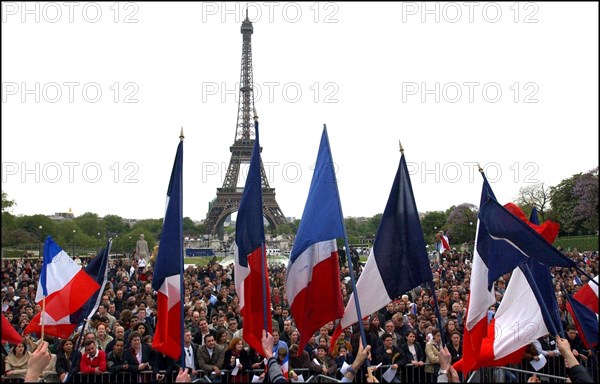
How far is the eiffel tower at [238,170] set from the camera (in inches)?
2970

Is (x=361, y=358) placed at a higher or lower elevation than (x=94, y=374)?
higher

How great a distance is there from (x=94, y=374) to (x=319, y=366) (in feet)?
9.84

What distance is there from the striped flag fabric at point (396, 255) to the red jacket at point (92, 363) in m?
3.50

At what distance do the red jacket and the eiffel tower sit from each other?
64909mm

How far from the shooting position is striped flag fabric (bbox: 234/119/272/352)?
7.96 meters

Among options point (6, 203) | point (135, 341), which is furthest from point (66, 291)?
point (6, 203)

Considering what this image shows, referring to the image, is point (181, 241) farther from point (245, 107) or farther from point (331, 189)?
point (245, 107)

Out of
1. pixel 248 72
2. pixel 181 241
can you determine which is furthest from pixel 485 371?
pixel 248 72

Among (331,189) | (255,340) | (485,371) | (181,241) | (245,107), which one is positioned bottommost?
(485,371)

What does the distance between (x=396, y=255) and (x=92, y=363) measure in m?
4.35

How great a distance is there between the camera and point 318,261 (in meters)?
7.98

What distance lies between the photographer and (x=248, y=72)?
78312mm

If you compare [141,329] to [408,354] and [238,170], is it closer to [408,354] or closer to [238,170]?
[408,354]

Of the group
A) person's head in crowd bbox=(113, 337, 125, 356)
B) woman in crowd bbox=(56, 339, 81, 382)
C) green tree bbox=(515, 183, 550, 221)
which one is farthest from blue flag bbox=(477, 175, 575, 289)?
green tree bbox=(515, 183, 550, 221)
